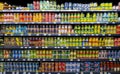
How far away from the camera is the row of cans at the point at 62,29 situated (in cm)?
589

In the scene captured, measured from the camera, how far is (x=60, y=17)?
5.90 meters

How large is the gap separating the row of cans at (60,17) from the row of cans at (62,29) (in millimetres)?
155

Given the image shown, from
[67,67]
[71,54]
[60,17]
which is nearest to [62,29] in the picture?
[60,17]

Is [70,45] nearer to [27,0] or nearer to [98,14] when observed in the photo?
[98,14]

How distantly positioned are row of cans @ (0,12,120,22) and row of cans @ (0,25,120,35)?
16cm

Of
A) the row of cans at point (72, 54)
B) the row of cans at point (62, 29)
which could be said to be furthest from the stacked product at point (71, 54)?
the row of cans at point (62, 29)

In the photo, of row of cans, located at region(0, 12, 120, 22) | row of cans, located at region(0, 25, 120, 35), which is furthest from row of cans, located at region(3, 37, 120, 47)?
row of cans, located at region(0, 12, 120, 22)

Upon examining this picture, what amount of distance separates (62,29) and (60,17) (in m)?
0.31

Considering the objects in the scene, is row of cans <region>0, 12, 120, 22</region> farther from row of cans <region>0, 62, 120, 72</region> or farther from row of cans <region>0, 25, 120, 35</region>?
row of cans <region>0, 62, 120, 72</region>

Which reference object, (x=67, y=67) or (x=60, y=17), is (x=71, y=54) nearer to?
(x=67, y=67)

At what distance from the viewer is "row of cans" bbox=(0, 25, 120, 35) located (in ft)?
19.3

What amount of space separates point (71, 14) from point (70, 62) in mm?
1228

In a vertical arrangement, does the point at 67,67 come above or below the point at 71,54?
below

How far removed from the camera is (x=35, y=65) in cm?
595
